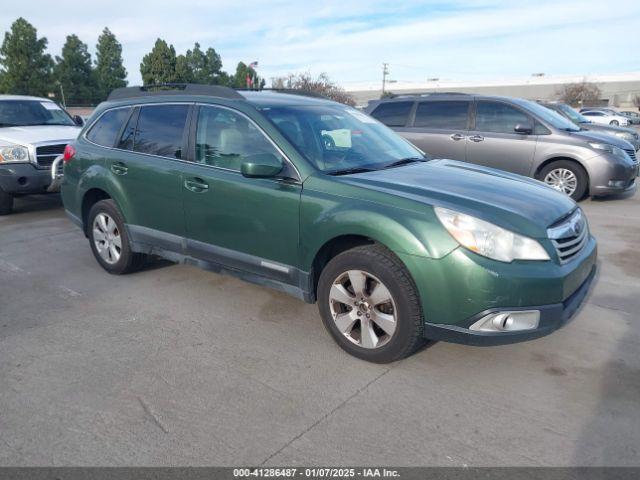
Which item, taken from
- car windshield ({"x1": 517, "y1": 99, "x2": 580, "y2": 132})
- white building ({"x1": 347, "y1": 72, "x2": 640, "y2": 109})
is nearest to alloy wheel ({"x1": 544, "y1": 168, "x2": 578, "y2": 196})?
car windshield ({"x1": 517, "y1": 99, "x2": 580, "y2": 132})

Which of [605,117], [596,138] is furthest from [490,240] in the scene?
[605,117]

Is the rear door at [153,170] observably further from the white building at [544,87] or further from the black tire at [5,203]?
the white building at [544,87]

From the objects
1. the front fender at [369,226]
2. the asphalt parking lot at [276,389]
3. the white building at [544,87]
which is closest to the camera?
the asphalt parking lot at [276,389]

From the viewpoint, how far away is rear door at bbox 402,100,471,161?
894cm

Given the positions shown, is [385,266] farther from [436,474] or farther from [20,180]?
[20,180]

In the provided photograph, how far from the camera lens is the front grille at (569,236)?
3191mm

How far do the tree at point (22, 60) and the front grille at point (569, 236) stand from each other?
41.7m

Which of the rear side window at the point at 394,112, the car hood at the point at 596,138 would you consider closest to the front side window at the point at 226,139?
the rear side window at the point at 394,112

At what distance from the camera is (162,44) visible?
42.5 m

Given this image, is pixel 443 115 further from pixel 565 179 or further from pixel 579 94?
pixel 579 94

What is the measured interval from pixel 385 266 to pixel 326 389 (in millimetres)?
829

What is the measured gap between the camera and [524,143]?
849cm

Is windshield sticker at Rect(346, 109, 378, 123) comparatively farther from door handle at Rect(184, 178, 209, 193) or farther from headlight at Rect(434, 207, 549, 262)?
headlight at Rect(434, 207, 549, 262)

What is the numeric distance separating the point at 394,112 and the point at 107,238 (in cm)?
628
